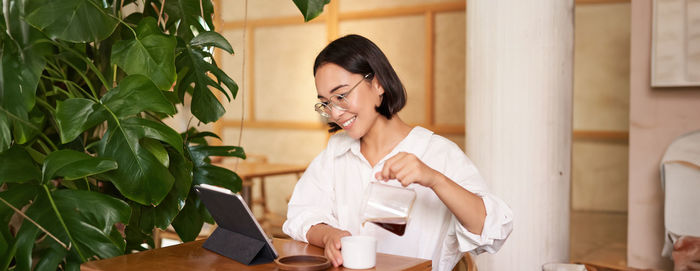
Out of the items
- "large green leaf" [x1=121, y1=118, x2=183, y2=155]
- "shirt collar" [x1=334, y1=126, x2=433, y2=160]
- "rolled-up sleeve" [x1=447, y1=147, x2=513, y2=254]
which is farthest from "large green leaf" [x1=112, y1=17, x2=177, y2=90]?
"rolled-up sleeve" [x1=447, y1=147, x2=513, y2=254]

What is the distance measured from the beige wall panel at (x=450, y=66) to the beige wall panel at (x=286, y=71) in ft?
4.18

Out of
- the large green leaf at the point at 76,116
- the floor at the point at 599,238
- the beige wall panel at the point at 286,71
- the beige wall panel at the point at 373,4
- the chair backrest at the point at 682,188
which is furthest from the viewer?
the beige wall panel at the point at 286,71

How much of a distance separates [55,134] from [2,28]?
45 centimetres

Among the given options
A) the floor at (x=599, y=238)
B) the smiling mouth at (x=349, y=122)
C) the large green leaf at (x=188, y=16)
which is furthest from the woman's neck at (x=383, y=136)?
the floor at (x=599, y=238)

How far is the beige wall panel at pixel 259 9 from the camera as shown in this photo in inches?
265

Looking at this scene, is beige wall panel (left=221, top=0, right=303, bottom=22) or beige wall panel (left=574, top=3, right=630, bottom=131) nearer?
beige wall panel (left=574, top=3, right=630, bottom=131)

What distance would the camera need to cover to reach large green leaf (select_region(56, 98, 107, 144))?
1.55 metres

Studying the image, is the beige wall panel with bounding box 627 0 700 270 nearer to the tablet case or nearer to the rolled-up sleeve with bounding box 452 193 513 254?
the rolled-up sleeve with bounding box 452 193 513 254

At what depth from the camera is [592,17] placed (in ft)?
19.2

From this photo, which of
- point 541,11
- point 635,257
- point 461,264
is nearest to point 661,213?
point 635,257

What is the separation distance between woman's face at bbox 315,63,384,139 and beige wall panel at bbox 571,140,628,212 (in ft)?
15.6

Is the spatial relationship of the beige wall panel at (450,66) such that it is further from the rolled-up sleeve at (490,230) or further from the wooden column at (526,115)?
the rolled-up sleeve at (490,230)

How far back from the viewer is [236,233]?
150 centimetres

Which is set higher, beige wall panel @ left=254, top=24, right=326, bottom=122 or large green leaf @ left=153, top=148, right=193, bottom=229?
beige wall panel @ left=254, top=24, right=326, bottom=122
